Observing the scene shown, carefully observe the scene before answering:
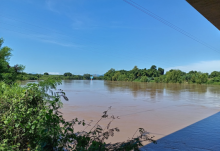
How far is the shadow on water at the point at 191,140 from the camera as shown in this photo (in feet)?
10.4

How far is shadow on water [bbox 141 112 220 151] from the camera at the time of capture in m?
3.18

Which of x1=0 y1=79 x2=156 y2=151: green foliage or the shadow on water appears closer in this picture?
x1=0 y1=79 x2=156 y2=151: green foliage

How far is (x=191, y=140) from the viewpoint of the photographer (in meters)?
3.60

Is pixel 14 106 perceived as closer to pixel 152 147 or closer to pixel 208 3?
pixel 152 147

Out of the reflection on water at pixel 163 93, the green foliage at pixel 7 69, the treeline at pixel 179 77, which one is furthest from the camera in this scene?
the treeline at pixel 179 77

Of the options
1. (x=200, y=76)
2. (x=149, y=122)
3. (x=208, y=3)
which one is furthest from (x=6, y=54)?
(x=200, y=76)

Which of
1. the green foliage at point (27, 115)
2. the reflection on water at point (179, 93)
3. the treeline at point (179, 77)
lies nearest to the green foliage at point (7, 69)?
the green foliage at point (27, 115)

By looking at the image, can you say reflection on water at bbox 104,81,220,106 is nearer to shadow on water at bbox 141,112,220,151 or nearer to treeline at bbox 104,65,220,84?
shadow on water at bbox 141,112,220,151

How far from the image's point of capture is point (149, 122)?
5281mm

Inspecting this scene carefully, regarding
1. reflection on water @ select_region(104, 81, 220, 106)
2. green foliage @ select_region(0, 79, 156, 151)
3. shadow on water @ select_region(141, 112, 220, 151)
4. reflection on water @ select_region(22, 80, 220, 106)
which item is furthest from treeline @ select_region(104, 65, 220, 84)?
green foliage @ select_region(0, 79, 156, 151)

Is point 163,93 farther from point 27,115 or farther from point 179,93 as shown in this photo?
point 27,115

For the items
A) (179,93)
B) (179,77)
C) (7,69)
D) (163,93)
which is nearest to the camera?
(7,69)

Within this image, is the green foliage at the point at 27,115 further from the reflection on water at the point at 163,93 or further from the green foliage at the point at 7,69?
the reflection on water at the point at 163,93

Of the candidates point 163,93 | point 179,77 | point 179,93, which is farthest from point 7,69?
point 179,77
